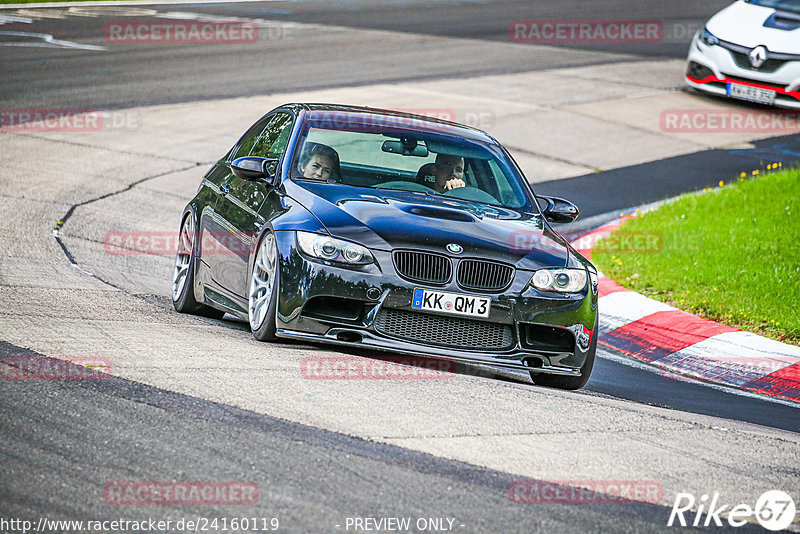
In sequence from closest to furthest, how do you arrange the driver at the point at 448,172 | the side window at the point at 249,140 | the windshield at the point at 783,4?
the driver at the point at 448,172 → the side window at the point at 249,140 → the windshield at the point at 783,4

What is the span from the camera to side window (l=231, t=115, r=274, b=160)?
9336 millimetres

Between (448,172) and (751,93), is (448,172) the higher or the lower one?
the higher one

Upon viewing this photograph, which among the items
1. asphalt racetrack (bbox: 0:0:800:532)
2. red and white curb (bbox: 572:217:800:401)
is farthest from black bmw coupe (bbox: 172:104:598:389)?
red and white curb (bbox: 572:217:800:401)

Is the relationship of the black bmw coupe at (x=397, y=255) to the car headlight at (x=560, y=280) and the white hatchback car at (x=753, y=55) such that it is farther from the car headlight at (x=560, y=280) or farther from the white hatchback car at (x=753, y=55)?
the white hatchback car at (x=753, y=55)

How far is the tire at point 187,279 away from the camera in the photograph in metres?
8.86

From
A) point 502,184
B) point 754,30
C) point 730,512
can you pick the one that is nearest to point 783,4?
point 754,30

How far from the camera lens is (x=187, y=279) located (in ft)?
29.1

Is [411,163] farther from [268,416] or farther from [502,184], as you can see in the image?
[268,416]

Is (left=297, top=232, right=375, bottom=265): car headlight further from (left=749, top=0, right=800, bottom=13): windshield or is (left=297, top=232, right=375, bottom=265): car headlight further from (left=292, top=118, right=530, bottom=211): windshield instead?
(left=749, top=0, right=800, bottom=13): windshield

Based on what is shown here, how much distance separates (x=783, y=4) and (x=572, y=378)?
14.0 m

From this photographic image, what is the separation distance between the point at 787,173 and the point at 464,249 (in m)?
9.28

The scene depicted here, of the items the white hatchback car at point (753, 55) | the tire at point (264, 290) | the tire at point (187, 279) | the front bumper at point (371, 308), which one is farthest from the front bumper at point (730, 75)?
the tire at point (264, 290)

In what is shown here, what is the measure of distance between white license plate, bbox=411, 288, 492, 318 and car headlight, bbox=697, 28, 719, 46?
1322 centimetres

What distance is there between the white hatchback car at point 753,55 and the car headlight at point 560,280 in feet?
39.9
